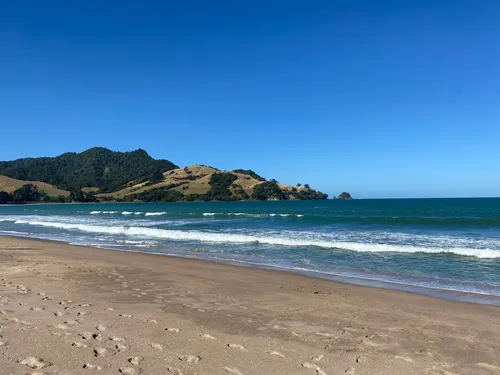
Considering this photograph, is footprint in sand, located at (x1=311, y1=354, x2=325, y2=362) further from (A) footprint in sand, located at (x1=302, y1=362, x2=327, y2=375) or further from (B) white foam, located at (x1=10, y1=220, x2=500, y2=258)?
(B) white foam, located at (x1=10, y1=220, x2=500, y2=258)

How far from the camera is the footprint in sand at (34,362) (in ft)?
15.5

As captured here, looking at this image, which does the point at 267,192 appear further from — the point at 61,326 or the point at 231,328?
the point at 61,326

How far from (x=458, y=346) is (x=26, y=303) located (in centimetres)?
806

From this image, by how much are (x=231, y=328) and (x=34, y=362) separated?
119 inches

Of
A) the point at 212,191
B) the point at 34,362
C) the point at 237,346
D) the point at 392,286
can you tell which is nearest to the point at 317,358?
the point at 237,346

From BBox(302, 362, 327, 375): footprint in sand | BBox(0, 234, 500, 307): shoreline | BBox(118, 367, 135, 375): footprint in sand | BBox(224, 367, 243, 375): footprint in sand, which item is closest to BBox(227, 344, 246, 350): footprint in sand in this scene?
BBox(224, 367, 243, 375): footprint in sand

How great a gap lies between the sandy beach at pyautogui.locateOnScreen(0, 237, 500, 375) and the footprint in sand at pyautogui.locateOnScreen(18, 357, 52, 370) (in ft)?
0.04

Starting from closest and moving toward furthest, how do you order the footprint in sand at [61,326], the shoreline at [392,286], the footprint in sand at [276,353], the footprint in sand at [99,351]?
the footprint in sand at [99,351]
the footprint in sand at [276,353]
the footprint in sand at [61,326]
the shoreline at [392,286]

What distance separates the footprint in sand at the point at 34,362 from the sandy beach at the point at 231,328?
1 cm

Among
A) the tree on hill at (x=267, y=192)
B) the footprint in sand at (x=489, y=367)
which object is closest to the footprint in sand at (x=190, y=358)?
the footprint in sand at (x=489, y=367)

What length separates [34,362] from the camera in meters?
4.84

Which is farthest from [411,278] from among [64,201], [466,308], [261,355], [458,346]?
[64,201]

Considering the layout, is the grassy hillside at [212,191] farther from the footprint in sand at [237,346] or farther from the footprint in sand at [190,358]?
the footprint in sand at [190,358]

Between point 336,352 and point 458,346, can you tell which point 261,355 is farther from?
point 458,346
